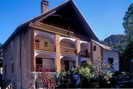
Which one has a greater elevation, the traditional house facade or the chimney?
the chimney

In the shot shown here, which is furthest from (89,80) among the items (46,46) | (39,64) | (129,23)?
(129,23)

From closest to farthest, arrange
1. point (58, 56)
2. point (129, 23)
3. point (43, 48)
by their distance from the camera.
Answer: point (43, 48) → point (58, 56) → point (129, 23)

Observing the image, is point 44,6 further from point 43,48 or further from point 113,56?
point 113,56

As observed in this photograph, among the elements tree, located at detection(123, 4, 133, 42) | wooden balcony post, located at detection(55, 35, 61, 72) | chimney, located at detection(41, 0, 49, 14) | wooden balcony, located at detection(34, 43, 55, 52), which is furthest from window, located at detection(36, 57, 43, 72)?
tree, located at detection(123, 4, 133, 42)

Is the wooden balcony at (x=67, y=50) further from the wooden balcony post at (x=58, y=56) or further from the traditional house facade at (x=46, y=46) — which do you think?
the wooden balcony post at (x=58, y=56)

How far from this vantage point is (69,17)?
2902 cm

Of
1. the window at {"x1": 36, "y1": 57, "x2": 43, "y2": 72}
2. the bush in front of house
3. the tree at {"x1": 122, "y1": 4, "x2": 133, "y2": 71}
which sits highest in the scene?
the tree at {"x1": 122, "y1": 4, "x2": 133, "y2": 71}

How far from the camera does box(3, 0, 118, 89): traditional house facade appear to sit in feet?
75.5

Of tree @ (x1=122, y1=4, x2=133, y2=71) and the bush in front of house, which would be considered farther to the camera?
tree @ (x1=122, y1=4, x2=133, y2=71)

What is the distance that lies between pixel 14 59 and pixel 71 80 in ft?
30.8

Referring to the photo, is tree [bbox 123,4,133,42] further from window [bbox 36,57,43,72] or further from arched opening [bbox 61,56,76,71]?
window [bbox 36,57,43,72]

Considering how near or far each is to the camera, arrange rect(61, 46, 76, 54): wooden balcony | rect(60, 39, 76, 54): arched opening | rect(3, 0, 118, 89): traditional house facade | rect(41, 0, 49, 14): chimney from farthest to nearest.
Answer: rect(41, 0, 49, 14): chimney
rect(60, 39, 76, 54): arched opening
rect(61, 46, 76, 54): wooden balcony
rect(3, 0, 118, 89): traditional house facade

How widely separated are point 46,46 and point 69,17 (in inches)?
229

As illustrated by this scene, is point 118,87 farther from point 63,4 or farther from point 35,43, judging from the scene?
point 63,4
